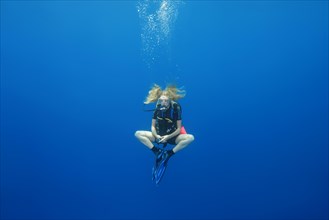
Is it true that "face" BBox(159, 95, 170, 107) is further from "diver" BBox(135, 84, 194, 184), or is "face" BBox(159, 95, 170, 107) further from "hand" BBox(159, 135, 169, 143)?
"hand" BBox(159, 135, 169, 143)

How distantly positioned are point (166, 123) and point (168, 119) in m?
0.08

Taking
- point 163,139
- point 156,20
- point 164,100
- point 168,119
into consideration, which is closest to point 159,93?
point 164,100

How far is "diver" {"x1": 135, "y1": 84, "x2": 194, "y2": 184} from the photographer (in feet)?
16.8

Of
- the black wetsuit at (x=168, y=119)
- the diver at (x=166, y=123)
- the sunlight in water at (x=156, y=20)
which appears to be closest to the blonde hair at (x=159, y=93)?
the diver at (x=166, y=123)

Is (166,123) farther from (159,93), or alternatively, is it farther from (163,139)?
(159,93)

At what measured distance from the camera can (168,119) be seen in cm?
517

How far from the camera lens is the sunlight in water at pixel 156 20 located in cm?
761

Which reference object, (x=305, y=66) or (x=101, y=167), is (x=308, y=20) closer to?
(x=305, y=66)

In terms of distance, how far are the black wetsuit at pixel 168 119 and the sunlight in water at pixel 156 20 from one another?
9.55ft

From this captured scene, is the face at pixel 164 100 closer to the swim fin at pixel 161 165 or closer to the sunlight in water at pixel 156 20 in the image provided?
the swim fin at pixel 161 165

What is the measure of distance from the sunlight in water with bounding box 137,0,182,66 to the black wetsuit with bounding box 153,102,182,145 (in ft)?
9.55

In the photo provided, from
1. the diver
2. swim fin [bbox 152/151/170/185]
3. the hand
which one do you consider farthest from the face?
swim fin [bbox 152/151/170/185]

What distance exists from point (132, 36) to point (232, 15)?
2329 mm

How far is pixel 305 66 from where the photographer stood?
323 inches
